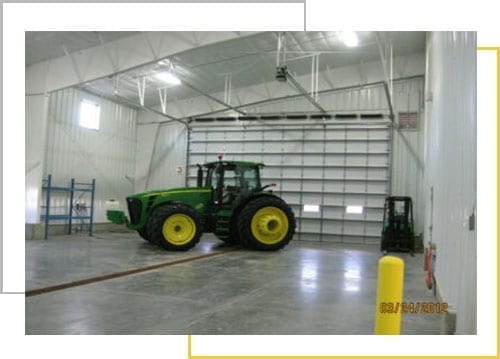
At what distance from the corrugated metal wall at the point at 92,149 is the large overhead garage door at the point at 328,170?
4371mm

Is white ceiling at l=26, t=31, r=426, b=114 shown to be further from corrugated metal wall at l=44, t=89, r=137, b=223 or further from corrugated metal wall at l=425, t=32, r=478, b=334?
corrugated metal wall at l=425, t=32, r=478, b=334

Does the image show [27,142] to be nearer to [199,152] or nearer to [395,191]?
[199,152]

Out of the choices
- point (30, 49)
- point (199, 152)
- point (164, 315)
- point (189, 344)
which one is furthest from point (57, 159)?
point (189, 344)

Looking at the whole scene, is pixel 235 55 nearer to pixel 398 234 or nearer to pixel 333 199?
pixel 333 199

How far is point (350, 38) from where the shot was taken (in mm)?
12719

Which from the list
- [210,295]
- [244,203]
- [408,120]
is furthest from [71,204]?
[408,120]

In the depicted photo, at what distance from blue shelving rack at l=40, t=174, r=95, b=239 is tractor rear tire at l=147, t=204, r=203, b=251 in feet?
13.7

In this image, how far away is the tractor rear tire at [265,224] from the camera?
11.1m

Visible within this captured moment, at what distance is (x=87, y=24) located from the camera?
16.7ft

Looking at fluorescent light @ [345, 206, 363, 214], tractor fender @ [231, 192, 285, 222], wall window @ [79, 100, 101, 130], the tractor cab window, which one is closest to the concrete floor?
tractor fender @ [231, 192, 285, 222]

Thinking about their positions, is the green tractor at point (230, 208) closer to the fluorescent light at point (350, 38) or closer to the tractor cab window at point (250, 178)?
the tractor cab window at point (250, 178)

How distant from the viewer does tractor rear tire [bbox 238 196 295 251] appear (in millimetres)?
11062

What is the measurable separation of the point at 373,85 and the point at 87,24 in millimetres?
12060

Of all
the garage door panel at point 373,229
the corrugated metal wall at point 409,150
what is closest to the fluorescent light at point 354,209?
the garage door panel at point 373,229
